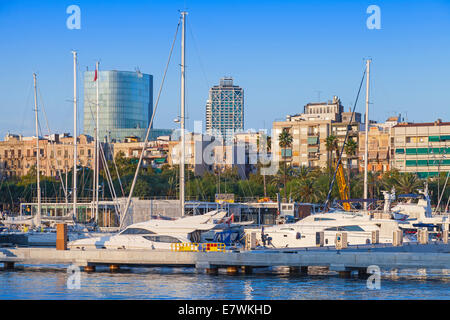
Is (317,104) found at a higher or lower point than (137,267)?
higher

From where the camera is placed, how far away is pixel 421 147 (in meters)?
122

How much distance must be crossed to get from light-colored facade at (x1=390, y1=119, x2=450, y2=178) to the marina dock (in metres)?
80.9

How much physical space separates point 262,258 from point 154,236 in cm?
692

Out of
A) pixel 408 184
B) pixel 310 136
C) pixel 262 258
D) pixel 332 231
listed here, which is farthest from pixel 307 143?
pixel 262 258

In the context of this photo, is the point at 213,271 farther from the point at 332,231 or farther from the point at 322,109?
the point at 322,109

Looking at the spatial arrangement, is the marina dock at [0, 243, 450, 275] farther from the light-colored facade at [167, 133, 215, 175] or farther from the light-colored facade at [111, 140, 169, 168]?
the light-colored facade at [111, 140, 169, 168]

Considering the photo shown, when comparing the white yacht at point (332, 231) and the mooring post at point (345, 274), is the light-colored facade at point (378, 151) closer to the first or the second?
the white yacht at point (332, 231)

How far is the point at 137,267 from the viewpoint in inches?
1762

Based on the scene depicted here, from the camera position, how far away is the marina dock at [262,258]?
37.4 metres

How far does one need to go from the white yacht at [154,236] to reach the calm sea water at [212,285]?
4.87ft

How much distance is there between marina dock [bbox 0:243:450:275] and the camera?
123 ft
